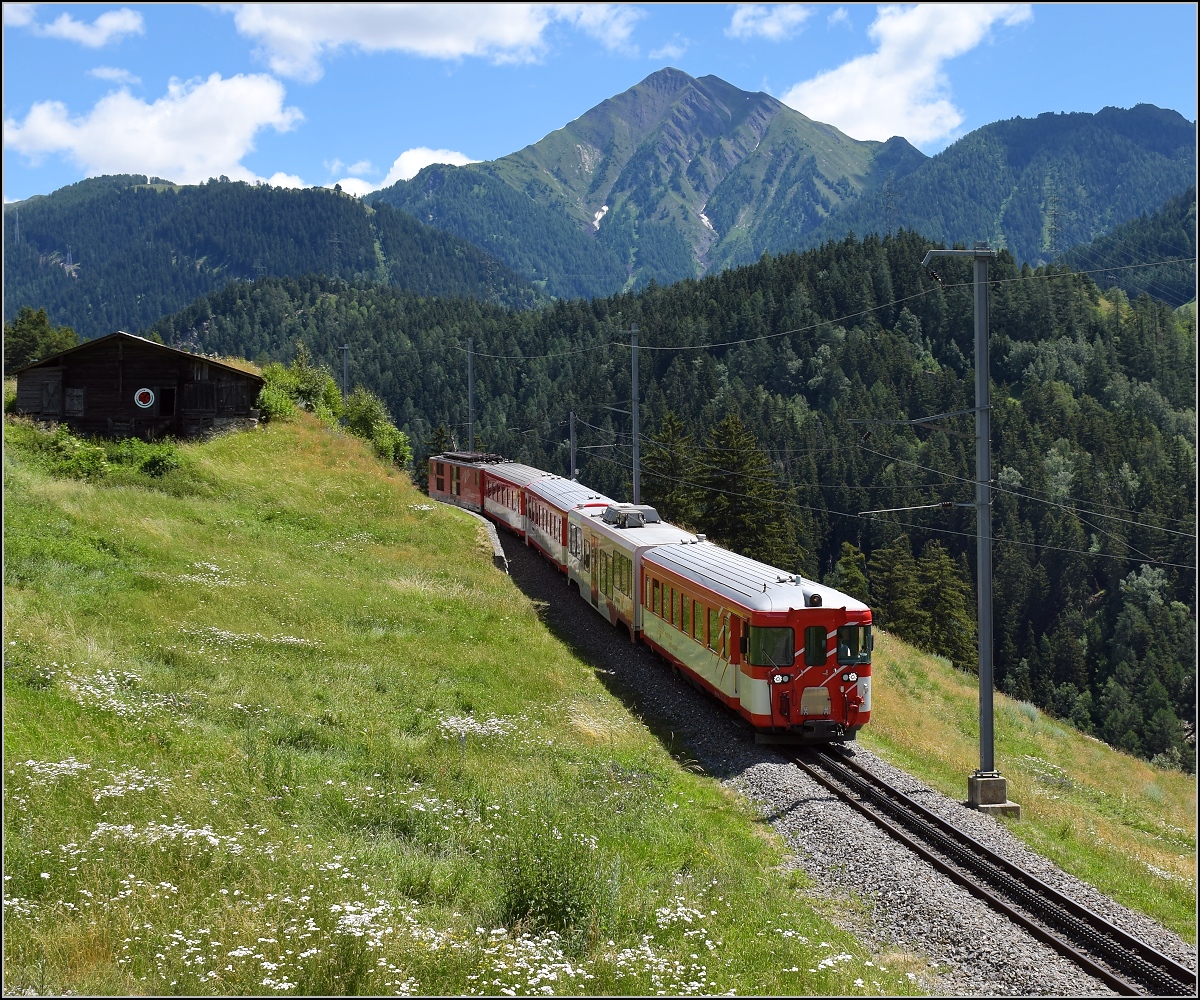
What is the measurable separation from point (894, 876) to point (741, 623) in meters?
7.01

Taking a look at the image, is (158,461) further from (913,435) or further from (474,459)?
(913,435)

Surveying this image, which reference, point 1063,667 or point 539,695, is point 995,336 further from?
point 539,695

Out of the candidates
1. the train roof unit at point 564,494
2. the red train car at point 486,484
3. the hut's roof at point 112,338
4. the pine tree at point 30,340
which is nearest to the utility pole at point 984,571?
the train roof unit at point 564,494

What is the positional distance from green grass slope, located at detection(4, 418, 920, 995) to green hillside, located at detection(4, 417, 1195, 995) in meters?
0.04

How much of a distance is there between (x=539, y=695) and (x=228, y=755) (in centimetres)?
833

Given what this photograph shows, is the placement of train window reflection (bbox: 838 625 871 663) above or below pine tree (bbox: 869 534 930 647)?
above

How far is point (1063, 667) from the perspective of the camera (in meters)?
115

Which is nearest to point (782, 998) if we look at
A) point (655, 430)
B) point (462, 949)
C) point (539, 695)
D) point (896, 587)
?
point (462, 949)

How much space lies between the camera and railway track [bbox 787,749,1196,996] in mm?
10844

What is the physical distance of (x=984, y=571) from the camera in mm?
19125

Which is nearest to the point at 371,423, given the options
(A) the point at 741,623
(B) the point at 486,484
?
(B) the point at 486,484

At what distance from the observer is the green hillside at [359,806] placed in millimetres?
9008

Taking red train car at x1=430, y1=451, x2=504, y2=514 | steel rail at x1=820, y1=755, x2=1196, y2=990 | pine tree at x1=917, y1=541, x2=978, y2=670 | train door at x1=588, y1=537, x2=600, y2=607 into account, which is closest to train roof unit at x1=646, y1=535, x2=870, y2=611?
steel rail at x1=820, y1=755, x2=1196, y2=990

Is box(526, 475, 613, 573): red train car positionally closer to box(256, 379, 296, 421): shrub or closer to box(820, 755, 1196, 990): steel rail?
box(256, 379, 296, 421): shrub
